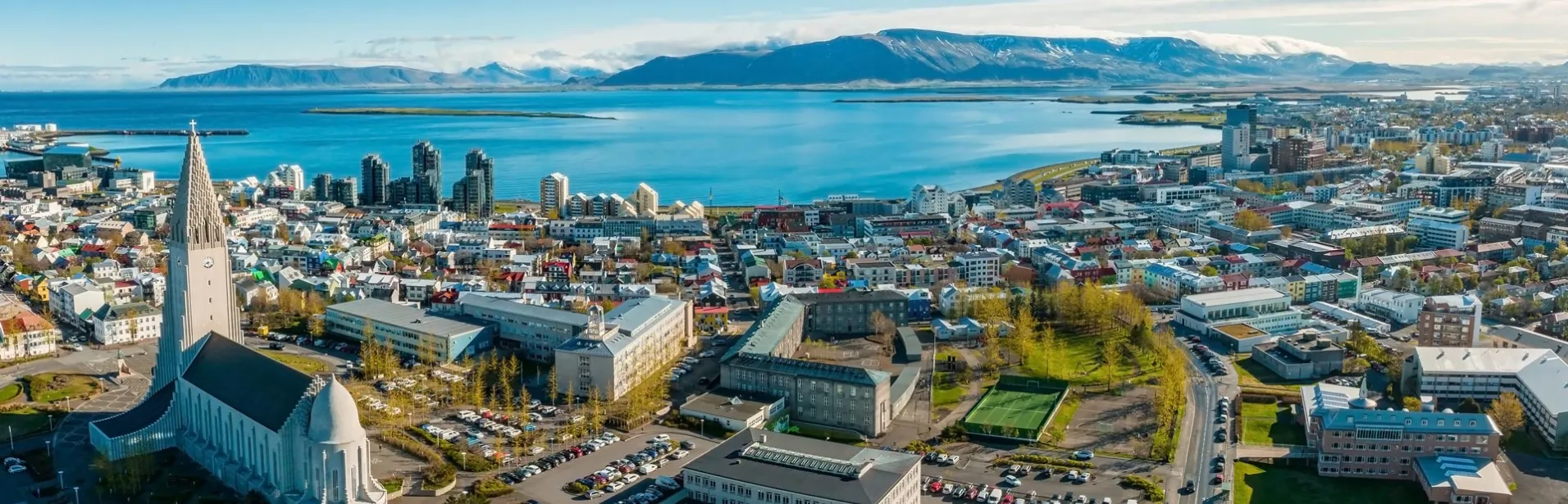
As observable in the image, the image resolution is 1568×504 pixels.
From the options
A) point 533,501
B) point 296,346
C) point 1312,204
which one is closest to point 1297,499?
point 533,501

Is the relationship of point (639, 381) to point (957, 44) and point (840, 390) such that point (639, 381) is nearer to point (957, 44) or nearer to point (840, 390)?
point (840, 390)

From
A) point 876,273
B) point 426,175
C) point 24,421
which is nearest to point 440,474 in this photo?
point 24,421

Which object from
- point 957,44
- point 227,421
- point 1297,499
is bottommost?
point 1297,499

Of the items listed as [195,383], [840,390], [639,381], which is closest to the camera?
[195,383]

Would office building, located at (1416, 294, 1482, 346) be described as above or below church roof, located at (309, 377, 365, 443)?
below

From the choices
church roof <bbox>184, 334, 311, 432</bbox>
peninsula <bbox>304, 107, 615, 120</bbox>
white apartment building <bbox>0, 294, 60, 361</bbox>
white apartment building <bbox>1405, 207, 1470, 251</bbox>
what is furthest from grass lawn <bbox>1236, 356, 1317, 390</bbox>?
peninsula <bbox>304, 107, 615, 120</bbox>

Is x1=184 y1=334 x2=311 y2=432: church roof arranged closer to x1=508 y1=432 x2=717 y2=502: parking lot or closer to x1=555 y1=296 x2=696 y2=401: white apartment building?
x1=508 y1=432 x2=717 y2=502: parking lot

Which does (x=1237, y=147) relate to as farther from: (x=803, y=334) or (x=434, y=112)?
(x=434, y=112)
